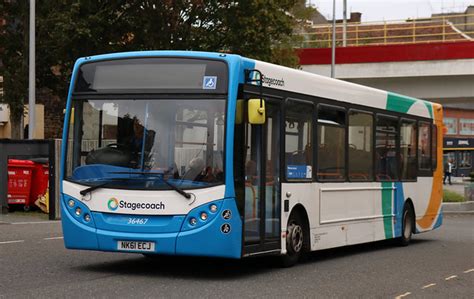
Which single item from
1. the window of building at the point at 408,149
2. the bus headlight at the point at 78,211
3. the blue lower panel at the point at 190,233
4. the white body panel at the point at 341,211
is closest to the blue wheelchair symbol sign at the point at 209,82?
the blue lower panel at the point at 190,233

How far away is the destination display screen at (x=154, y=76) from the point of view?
10.5 m

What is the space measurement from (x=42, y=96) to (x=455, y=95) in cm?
1946

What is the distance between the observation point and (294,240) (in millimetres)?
11992

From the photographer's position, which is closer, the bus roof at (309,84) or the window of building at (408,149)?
the bus roof at (309,84)

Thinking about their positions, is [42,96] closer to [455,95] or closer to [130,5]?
[130,5]

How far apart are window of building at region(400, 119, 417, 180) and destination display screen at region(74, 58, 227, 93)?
22.5ft

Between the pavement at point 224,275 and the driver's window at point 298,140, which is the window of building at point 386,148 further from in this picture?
the driver's window at point 298,140

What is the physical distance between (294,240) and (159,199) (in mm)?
2509

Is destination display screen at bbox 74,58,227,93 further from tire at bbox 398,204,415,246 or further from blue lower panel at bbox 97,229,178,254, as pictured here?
tire at bbox 398,204,415,246

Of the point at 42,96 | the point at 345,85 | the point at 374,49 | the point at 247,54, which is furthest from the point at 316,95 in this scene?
the point at 42,96

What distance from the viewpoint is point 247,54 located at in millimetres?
31469

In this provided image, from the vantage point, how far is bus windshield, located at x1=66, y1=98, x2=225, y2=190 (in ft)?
33.9

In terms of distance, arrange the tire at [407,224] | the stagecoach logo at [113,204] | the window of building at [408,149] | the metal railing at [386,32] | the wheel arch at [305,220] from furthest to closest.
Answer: the metal railing at [386,32]
the tire at [407,224]
the window of building at [408,149]
the wheel arch at [305,220]
the stagecoach logo at [113,204]

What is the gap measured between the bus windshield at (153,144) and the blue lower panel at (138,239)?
0.57 m
